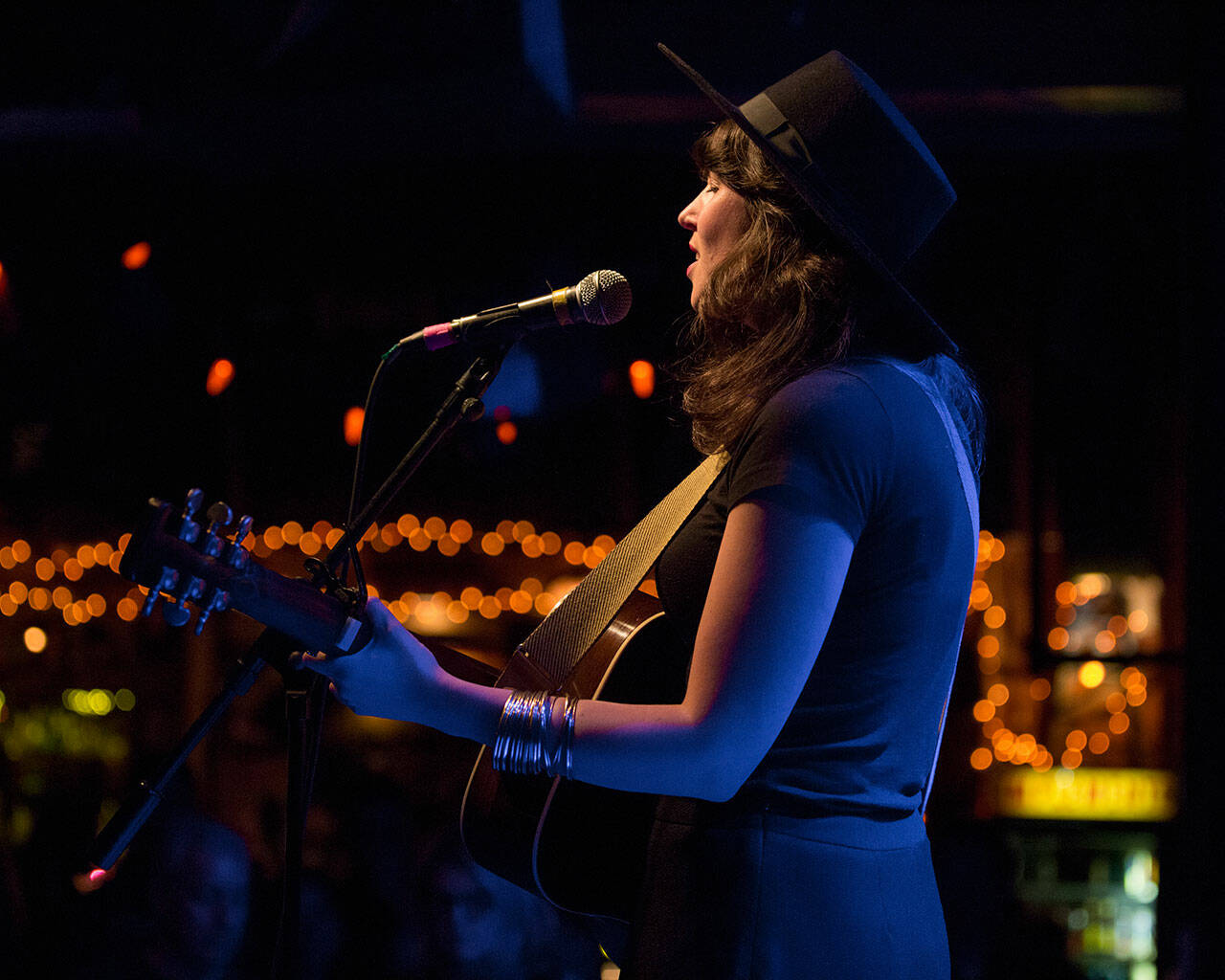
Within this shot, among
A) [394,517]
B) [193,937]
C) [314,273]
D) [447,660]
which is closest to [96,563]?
[394,517]

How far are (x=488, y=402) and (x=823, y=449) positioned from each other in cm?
454

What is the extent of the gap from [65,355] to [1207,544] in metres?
5.05

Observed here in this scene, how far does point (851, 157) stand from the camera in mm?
1253

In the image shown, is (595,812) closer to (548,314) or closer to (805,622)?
(805,622)

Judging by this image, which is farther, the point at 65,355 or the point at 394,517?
the point at 394,517

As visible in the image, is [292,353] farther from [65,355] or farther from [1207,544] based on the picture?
[1207,544]

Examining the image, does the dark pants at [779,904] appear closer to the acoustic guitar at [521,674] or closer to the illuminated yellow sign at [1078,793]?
the acoustic guitar at [521,674]

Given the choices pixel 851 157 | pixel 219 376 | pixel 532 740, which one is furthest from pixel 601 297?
pixel 219 376

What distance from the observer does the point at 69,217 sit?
4895mm

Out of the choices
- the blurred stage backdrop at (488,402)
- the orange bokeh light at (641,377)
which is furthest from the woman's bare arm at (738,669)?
the orange bokeh light at (641,377)

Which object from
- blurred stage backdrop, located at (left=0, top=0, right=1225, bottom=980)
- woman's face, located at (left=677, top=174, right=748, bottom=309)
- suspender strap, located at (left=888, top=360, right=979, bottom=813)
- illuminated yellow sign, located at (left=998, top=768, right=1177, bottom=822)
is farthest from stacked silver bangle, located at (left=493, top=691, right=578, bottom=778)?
illuminated yellow sign, located at (left=998, top=768, right=1177, bottom=822)

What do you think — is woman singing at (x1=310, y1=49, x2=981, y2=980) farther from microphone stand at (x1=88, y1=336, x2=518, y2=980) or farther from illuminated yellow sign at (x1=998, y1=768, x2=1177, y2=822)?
illuminated yellow sign at (x1=998, y1=768, x2=1177, y2=822)

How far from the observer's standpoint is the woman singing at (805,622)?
1059 millimetres

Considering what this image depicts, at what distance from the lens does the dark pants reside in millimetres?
1112
